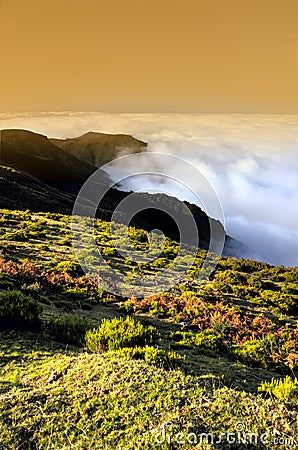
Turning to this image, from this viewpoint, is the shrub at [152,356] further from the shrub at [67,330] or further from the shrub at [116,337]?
the shrub at [67,330]

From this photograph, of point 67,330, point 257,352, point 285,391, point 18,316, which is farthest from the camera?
point 257,352

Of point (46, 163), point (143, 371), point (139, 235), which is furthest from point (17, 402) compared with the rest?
point (46, 163)

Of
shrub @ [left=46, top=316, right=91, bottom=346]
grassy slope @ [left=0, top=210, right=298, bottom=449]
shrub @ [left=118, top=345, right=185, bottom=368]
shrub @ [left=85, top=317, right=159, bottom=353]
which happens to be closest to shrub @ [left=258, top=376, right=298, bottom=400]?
grassy slope @ [left=0, top=210, right=298, bottom=449]

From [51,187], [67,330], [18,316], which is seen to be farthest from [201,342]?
[51,187]

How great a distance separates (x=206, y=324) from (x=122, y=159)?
9.27 m

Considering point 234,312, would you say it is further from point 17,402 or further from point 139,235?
point 139,235

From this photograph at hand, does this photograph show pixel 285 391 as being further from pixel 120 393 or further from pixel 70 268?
pixel 70 268

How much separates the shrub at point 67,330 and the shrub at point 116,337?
75cm

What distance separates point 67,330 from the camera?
10609 millimetres

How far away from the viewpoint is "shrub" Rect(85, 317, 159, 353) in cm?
938

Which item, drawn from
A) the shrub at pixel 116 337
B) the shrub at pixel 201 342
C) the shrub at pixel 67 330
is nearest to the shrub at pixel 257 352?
the shrub at pixel 201 342

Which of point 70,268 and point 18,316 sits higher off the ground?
point 18,316

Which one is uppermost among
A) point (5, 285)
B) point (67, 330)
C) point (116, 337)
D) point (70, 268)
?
point (116, 337)

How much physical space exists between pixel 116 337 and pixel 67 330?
194 centimetres
